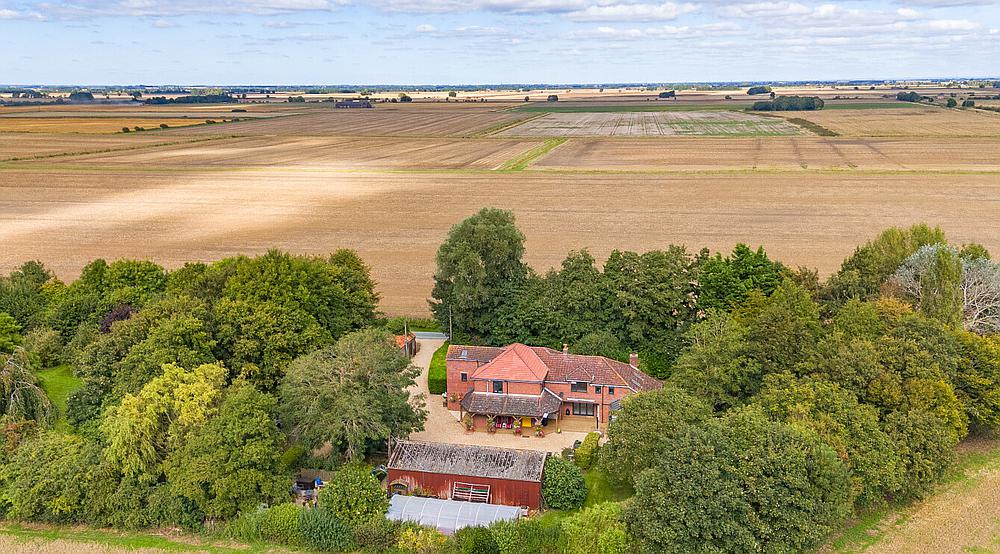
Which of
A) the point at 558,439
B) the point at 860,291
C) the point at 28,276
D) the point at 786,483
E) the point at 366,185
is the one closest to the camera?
the point at 786,483

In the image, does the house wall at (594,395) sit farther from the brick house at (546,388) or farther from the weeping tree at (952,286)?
the weeping tree at (952,286)

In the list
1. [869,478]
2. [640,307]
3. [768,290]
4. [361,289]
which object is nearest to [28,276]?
[361,289]

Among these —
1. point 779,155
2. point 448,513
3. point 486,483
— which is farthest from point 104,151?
point 448,513

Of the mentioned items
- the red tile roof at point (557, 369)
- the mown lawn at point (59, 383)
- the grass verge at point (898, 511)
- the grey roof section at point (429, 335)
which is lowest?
the grass verge at point (898, 511)

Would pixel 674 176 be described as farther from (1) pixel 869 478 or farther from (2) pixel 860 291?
(1) pixel 869 478

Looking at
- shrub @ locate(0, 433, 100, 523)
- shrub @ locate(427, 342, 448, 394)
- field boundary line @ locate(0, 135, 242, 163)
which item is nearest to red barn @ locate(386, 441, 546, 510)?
shrub @ locate(427, 342, 448, 394)

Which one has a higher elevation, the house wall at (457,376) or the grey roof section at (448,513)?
the house wall at (457,376)

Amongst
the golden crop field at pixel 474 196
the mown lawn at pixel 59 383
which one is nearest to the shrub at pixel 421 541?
the mown lawn at pixel 59 383

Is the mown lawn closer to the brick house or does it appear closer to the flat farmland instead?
the brick house
